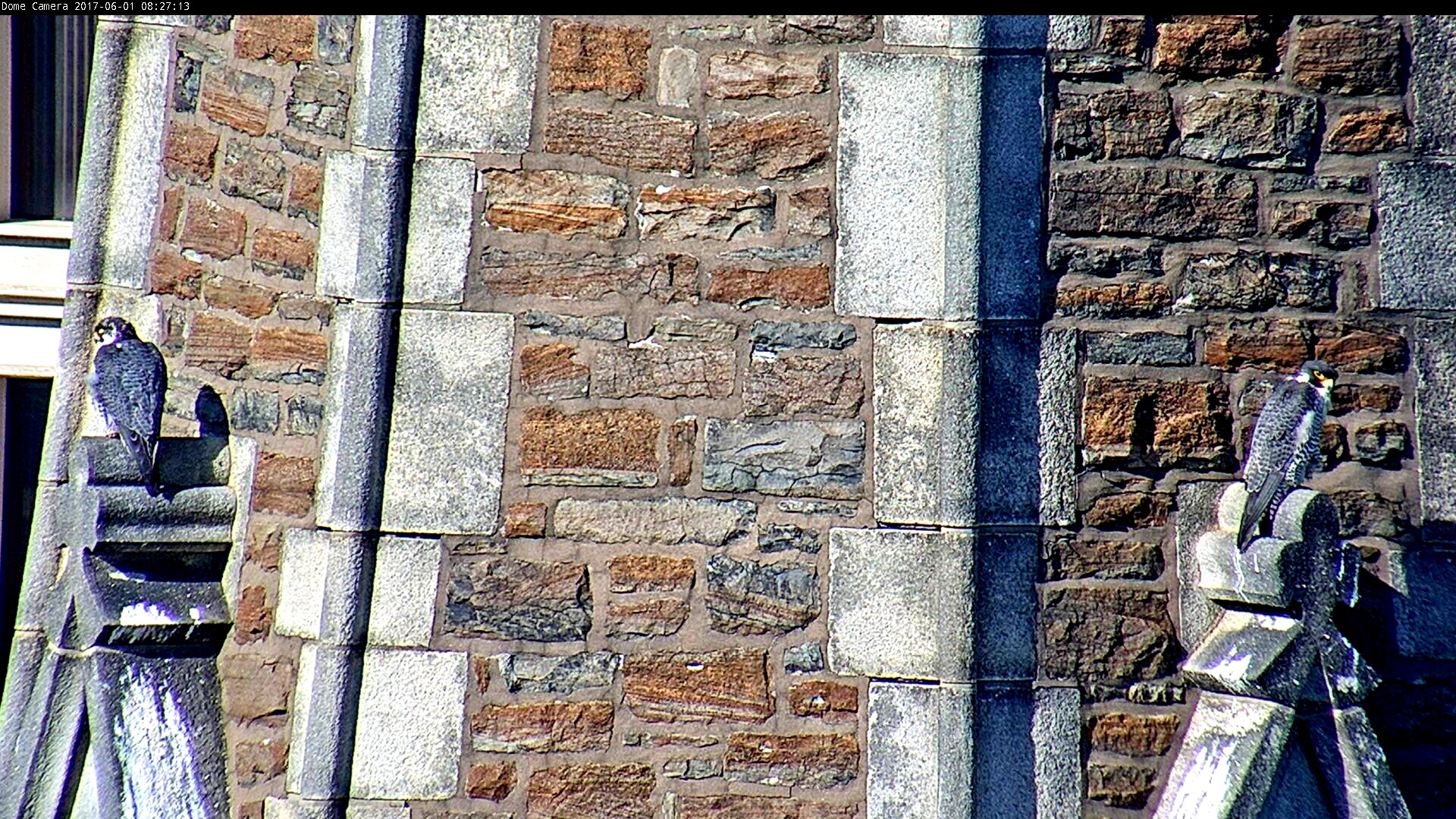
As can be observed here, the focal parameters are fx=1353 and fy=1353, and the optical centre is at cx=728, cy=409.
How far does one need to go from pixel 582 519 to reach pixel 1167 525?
1.35 m

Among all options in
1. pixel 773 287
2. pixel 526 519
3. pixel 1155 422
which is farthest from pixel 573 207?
pixel 1155 422

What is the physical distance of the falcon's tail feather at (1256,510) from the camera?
9.82 ft

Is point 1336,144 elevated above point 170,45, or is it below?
below

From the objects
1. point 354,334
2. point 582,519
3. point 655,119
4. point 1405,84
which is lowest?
point 582,519

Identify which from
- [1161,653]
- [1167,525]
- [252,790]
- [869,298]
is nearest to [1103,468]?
[1167,525]

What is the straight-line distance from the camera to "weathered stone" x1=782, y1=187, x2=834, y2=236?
123 inches

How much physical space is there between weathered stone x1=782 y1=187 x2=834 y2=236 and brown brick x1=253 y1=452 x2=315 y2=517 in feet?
4.25

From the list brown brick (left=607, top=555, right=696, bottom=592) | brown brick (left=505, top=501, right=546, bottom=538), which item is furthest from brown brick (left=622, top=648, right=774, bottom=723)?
brown brick (left=505, top=501, right=546, bottom=538)

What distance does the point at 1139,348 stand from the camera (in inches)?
124

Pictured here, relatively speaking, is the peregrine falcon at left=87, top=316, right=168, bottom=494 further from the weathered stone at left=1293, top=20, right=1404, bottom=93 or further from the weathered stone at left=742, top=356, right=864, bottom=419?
the weathered stone at left=1293, top=20, right=1404, bottom=93

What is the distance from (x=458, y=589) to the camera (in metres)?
3.11

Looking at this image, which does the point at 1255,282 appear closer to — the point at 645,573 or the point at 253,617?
the point at 645,573

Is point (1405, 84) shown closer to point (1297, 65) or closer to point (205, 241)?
point (1297, 65)

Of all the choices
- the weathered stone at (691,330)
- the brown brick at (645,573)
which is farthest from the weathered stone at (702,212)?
the brown brick at (645,573)
